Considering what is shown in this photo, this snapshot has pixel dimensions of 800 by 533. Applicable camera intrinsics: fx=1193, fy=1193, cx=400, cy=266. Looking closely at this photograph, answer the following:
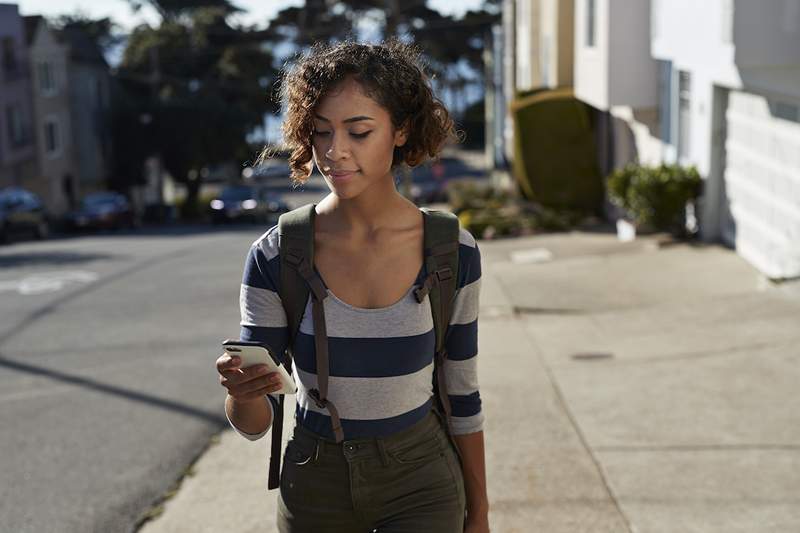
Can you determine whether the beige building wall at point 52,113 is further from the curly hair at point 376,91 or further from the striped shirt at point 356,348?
the striped shirt at point 356,348

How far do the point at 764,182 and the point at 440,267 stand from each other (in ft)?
38.7

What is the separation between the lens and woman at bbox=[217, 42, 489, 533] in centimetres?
309

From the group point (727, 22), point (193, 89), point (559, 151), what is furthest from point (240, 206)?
point (727, 22)

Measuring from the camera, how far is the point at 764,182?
14109 millimetres

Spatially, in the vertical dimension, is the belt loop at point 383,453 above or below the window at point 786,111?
below

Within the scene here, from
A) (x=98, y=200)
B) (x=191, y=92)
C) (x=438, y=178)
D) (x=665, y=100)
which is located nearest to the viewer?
(x=665, y=100)

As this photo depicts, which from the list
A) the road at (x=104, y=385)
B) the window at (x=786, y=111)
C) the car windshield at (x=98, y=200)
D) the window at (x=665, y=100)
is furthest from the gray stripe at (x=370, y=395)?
the car windshield at (x=98, y=200)

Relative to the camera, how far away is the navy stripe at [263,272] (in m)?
3.10

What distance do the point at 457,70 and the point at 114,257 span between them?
4569 centimetres

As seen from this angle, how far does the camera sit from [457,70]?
2618 inches

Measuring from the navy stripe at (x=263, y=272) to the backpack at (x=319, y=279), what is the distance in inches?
0.8

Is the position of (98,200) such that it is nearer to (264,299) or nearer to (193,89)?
(193,89)

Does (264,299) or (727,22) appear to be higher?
(727,22)

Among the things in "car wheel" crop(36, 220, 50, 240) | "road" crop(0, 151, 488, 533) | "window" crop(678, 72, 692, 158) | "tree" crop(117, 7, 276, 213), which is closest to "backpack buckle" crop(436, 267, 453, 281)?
"road" crop(0, 151, 488, 533)
